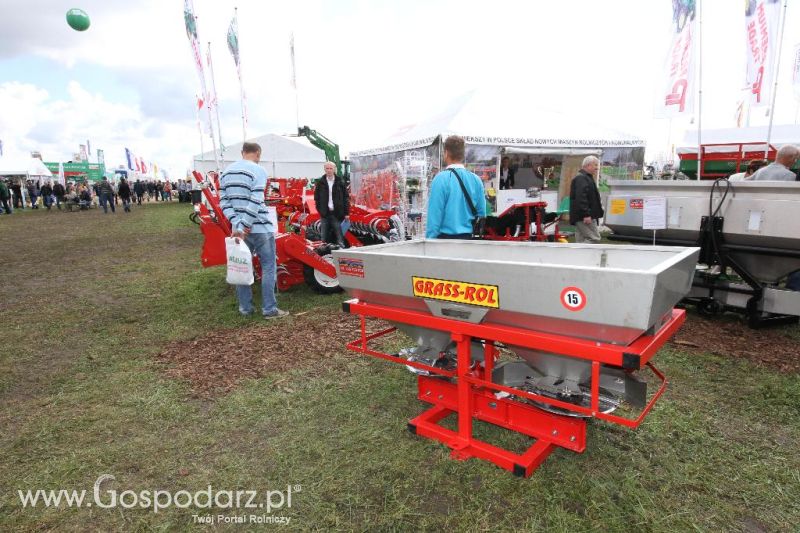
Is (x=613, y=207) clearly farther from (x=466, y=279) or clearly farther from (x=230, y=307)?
(x=230, y=307)

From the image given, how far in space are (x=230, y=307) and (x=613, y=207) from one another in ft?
15.9

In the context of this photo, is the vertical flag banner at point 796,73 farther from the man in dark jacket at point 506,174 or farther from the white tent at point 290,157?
the white tent at point 290,157

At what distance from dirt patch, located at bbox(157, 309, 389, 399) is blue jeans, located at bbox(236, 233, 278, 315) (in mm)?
238

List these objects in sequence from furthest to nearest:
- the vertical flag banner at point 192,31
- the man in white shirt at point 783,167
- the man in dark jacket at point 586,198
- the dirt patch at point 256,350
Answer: the vertical flag banner at point 192,31 < the man in dark jacket at point 586,198 < the man in white shirt at point 783,167 < the dirt patch at point 256,350

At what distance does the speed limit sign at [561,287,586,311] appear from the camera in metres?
1.92

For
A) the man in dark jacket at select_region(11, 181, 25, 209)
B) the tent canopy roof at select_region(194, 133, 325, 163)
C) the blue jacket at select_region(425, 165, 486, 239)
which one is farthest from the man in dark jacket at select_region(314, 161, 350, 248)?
the man in dark jacket at select_region(11, 181, 25, 209)

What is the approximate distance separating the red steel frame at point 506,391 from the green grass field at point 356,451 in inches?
4.2

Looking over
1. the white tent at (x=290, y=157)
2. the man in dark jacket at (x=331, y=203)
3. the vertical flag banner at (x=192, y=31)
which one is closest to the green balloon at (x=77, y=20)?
the vertical flag banner at (x=192, y=31)

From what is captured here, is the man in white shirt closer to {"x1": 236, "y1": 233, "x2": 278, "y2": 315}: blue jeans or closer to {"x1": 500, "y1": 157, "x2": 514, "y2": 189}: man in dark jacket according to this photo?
{"x1": 236, "y1": 233, "x2": 278, "y2": 315}: blue jeans

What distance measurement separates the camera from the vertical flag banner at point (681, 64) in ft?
25.9

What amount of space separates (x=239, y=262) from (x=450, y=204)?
2415 millimetres

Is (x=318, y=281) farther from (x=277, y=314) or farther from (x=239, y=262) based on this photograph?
(x=239, y=262)

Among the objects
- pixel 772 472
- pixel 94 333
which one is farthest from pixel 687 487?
pixel 94 333

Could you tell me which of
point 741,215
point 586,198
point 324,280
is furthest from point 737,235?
point 324,280
